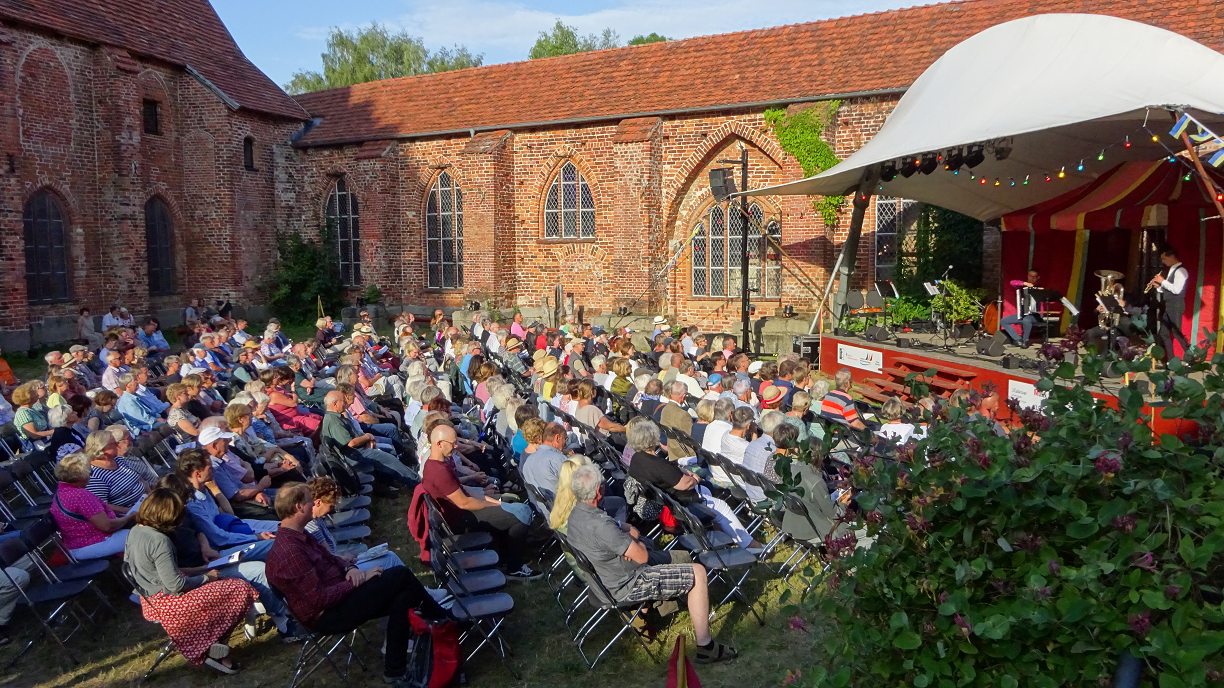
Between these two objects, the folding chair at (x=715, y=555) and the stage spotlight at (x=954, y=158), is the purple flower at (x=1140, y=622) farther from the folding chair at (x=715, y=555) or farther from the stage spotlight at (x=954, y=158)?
the stage spotlight at (x=954, y=158)

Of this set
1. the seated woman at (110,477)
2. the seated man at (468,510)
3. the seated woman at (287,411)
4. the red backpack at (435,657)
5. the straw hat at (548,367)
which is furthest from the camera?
the straw hat at (548,367)

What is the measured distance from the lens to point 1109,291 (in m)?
11.8

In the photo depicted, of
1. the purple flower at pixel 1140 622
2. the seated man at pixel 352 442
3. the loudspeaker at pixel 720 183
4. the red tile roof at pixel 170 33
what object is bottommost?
the seated man at pixel 352 442

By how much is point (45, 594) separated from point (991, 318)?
46.2 ft

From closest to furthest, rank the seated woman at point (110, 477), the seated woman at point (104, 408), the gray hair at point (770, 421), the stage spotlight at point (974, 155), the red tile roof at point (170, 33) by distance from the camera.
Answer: the seated woman at point (110, 477), the gray hair at point (770, 421), the seated woman at point (104, 408), the stage spotlight at point (974, 155), the red tile roof at point (170, 33)

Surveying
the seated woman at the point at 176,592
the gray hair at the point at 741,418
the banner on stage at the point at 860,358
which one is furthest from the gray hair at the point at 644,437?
the banner on stage at the point at 860,358

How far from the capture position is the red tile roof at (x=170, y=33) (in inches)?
715

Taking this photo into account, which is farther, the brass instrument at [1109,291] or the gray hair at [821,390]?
the brass instrument at [1109,291]

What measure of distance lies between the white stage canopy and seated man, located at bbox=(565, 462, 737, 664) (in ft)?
21.2

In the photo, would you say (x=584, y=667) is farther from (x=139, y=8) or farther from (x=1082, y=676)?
(x=139, y=8)

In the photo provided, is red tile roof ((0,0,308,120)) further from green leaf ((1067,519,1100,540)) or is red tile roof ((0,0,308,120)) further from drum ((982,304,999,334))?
green leaf ((1067,519,1100,540))

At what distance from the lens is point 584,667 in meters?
5.23

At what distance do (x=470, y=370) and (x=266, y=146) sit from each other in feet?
52.6

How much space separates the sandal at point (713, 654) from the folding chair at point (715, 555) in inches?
20.5
